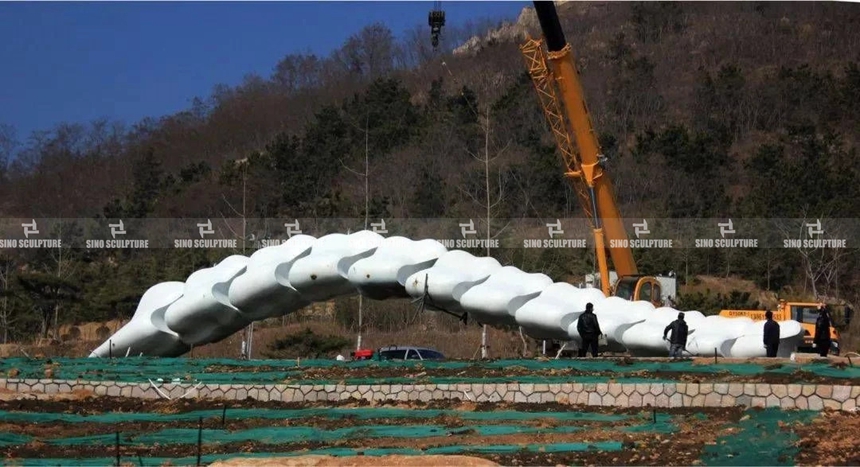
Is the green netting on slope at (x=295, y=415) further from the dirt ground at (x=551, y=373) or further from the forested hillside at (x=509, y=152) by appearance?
the forested hillside at (x=509, y=152)

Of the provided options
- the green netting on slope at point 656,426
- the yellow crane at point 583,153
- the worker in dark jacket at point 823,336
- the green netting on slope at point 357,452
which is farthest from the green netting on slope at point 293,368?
the yellow crane at point 583,153

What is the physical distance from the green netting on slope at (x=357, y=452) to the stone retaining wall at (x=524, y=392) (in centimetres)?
368

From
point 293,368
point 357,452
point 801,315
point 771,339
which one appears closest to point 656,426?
point 357,452

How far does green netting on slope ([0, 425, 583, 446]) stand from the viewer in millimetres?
Result: 15719

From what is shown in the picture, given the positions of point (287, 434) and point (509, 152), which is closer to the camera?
point (287, 434)

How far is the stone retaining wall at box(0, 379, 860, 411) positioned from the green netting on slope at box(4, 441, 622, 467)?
3.68 metres

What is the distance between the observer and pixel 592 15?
10738 centimetres

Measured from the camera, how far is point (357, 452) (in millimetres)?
13922

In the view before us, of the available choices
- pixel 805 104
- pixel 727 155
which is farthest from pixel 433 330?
pixel 805 104

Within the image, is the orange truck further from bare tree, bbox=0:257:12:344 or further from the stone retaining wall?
bare tree, bbox=0:257:12:344

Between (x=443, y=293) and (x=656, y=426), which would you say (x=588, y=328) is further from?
(x=656, y=426)

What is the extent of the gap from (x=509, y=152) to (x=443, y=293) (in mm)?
36871

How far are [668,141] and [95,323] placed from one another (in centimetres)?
2751

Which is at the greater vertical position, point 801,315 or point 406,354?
point 801,315
